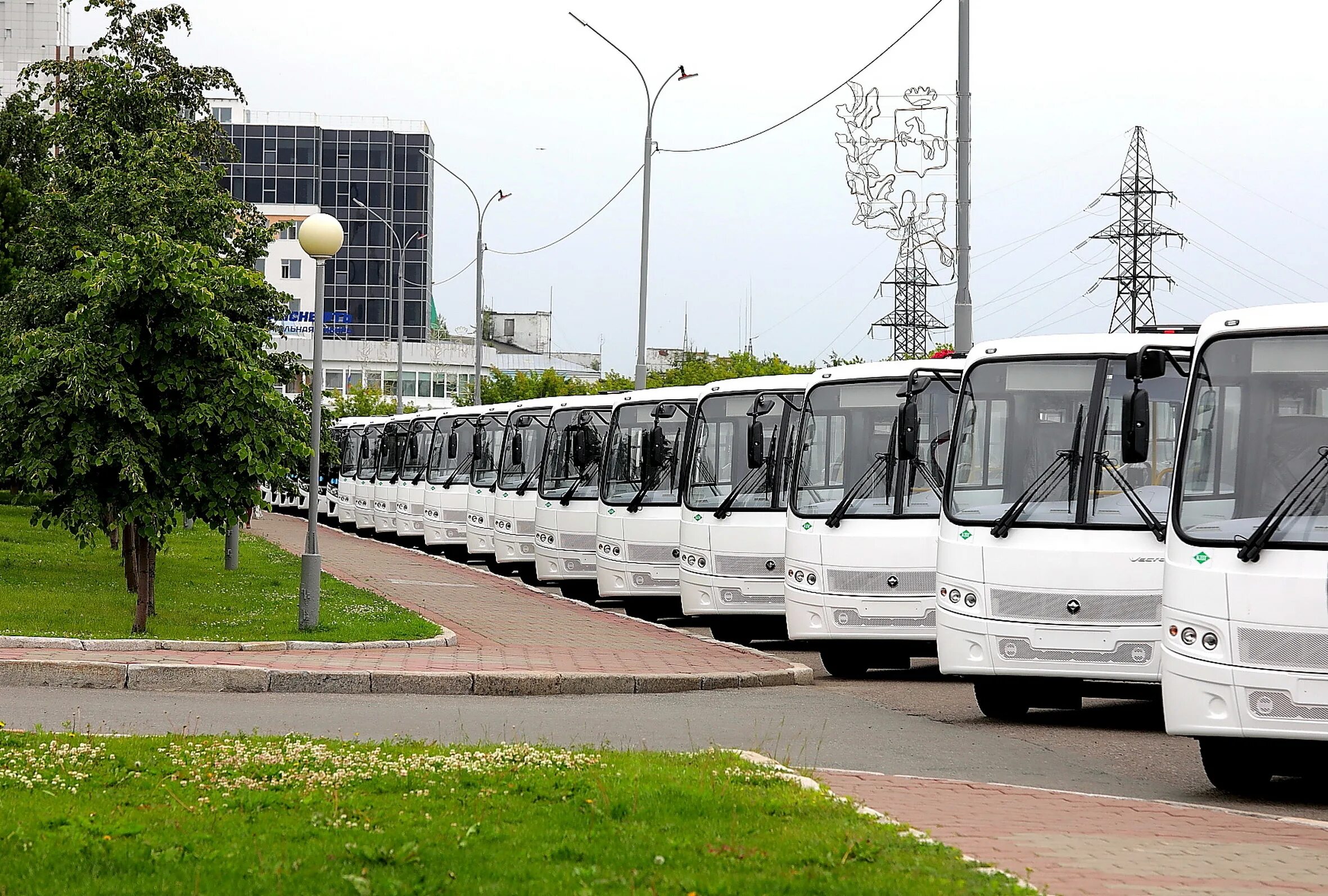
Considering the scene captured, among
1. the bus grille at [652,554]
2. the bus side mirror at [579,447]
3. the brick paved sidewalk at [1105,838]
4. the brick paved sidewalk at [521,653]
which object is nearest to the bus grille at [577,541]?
the brick paved sidewalk at [521,653]

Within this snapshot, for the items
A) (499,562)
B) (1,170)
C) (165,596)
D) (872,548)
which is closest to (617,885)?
(872,548)

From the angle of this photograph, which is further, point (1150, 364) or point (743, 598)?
point (743, 598)

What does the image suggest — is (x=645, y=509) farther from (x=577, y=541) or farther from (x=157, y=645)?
(x=157, y=645)

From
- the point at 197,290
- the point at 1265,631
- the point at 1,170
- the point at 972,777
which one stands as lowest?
the point at 972,777

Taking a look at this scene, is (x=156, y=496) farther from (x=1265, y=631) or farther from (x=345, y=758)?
(x=1265, y=631)

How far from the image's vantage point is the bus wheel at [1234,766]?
9.04 metres

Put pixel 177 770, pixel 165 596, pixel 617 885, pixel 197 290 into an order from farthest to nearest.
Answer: pixel 165 596 → pixel 197 290 → pixel 177 770 → pixel 617 885

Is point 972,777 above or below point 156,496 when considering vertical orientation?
below

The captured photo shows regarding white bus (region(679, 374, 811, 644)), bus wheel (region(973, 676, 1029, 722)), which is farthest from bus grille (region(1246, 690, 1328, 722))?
white bus (region(679, 374, 811, 644))

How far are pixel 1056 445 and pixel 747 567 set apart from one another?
5581 mm

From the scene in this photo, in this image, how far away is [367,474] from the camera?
4266 cm

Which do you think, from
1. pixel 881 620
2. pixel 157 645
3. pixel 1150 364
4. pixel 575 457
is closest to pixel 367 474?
pixel 575 457

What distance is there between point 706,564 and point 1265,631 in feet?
29.8

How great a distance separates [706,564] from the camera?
17.1m
